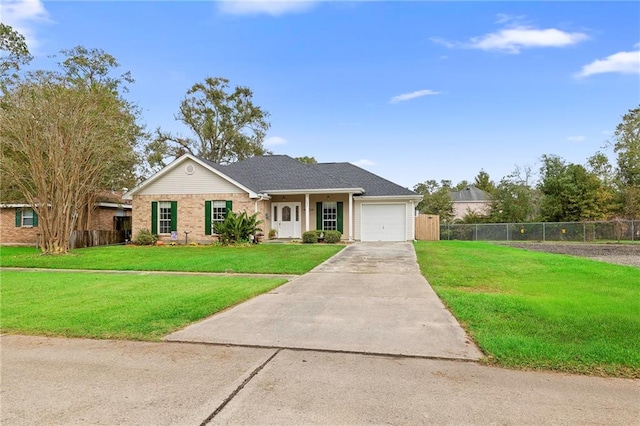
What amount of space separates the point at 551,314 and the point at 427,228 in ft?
62.8

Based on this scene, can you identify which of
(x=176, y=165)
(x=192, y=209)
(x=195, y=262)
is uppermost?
(x=176, y=165)

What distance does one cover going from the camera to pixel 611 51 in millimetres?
14555

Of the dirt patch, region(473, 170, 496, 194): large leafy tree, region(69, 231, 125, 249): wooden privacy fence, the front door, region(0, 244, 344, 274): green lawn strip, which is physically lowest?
the dirt patch

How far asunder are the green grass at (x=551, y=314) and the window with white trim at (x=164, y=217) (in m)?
15.0

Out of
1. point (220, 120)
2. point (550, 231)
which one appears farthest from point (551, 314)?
point (220, 120)

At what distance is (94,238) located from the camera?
21000 millimetres

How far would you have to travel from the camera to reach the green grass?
4102mm

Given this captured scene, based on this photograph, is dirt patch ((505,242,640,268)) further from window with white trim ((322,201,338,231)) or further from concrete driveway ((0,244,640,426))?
concrete driveway ((0,244,640,426))

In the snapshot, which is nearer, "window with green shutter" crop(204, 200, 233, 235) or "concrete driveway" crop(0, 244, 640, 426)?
"concrete driveway" crop(0, 244, 640, 426)

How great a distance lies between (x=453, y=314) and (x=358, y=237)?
15.6m

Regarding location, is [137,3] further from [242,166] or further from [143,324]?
[242,166]

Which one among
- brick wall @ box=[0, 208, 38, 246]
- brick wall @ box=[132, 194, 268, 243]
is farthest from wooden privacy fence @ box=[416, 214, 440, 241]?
brick wall @ box=[0, 208, 38, 246]

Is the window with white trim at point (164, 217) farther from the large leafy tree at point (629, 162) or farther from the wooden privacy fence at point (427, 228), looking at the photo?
the large leafy tree at point (629, 162)

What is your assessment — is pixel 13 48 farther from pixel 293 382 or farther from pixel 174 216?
pixel 293 382
